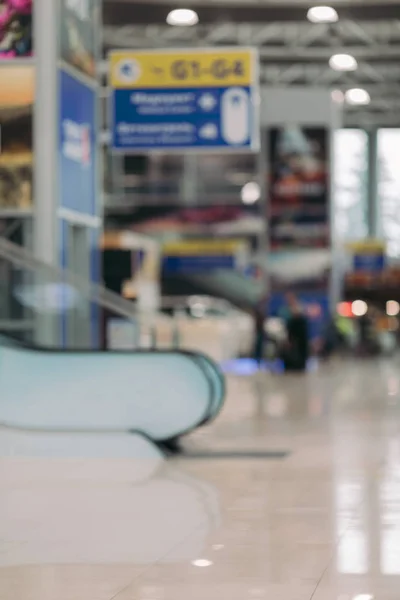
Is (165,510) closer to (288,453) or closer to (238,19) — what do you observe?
(288,453)

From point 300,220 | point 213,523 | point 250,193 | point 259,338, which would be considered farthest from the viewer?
point 250,193

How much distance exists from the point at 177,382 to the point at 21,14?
4107mm

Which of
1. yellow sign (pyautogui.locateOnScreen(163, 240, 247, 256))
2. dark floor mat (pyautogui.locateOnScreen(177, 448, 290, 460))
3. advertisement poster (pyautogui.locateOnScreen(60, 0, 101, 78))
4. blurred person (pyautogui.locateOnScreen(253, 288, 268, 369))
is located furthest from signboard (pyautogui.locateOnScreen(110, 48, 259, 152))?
yellow sign (pyautogui.locateOnScreen(163, 240, 247, 256))

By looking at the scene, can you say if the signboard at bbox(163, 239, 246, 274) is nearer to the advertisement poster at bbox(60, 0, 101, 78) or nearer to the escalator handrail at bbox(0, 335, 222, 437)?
the advertisement poster at bbox(60, 0, 101, 78)

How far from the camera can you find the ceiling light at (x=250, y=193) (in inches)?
1631

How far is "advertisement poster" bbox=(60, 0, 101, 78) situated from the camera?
14.3 m

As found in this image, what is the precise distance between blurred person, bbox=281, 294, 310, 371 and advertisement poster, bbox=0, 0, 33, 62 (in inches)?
560

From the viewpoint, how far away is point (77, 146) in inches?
585

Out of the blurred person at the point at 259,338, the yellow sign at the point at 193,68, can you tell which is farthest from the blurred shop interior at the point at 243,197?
the yellow sign at the point at 193,68

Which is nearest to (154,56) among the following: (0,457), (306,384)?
(306,384)

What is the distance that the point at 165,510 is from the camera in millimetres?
8516

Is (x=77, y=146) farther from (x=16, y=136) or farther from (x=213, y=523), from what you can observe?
(x=213, y=523)

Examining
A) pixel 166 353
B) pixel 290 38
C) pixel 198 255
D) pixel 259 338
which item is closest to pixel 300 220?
pixel 198 255

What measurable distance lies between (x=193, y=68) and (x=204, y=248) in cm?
2112
